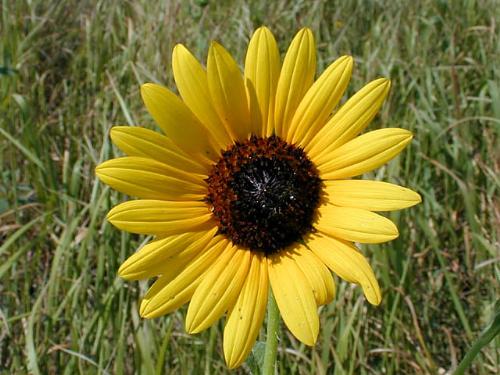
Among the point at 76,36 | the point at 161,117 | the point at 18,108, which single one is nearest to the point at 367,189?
the point at 161,117

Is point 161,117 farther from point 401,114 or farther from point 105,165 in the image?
point 401,114

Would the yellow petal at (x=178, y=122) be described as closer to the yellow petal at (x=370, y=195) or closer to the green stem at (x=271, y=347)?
the yellow petal at (x=370, y=195)

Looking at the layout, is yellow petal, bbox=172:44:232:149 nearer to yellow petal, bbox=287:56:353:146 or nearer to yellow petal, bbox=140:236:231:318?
yellow petal, bbox=287:56:353:146

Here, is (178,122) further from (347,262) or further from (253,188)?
(347,262)

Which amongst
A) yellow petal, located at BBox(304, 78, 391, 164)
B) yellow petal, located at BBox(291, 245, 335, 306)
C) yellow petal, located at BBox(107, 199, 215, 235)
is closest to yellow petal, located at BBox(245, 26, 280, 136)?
yellow petal, located at BBox(304, 78, 391, 164)

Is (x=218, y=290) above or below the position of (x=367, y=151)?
below

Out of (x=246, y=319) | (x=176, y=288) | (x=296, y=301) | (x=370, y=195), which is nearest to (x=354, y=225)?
(x=370, y=195)
